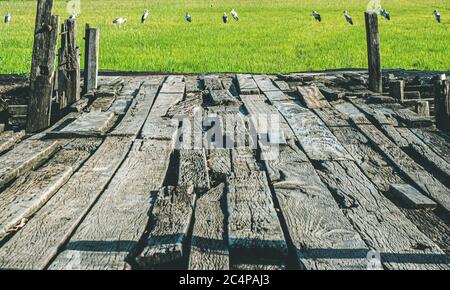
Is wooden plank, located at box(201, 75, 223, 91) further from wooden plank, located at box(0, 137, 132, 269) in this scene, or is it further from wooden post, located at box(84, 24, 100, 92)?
wooden plank, located at box(0, 137, 132, 269)

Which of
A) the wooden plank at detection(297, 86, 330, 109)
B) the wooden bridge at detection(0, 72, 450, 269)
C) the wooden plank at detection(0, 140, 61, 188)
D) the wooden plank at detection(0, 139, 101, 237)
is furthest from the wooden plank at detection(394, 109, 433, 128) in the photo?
the wooden plank at detection(0, 140, 61, 188)

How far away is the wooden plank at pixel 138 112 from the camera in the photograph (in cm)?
595

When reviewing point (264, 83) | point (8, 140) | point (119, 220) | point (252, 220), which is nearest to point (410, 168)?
point (252, 220)

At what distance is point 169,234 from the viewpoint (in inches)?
130

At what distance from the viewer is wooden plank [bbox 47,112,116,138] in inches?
225

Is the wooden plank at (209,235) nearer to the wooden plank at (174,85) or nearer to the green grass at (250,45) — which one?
the wooden plank at (174,85)

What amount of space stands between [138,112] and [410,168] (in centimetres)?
322

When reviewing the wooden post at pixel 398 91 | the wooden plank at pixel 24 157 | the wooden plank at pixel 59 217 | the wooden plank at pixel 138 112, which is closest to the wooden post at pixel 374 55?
the wooden post at pixel 398 91

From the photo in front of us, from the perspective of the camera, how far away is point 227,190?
4090 millimetres

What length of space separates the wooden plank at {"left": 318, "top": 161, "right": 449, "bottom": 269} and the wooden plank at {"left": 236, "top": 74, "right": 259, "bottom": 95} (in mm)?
3587
